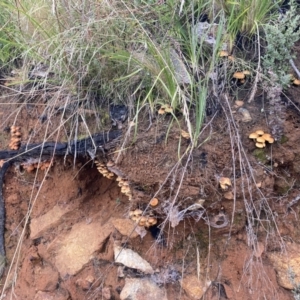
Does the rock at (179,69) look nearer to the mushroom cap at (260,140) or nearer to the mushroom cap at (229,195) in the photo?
the mushroom cap at (260,140)

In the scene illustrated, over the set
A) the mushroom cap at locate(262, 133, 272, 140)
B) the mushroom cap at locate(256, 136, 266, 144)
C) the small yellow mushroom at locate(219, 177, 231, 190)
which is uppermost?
the mushroom cap at locate(262, 133, 272, 140)

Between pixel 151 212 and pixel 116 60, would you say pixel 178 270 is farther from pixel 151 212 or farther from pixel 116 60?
pixel 116 60

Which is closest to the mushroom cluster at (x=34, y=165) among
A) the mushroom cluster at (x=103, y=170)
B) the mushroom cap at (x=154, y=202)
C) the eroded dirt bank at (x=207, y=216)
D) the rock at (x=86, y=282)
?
the mushroom cluster at (x=103, y=170)

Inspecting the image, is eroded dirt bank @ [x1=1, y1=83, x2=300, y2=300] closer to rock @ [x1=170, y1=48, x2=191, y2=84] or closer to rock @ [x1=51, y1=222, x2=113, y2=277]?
rock @ [x1=51, y1=222, x2=113, y2=277]

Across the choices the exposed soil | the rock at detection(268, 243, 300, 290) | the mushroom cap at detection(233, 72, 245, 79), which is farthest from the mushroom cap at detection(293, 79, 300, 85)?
the rock at detection(268, 243, 300, 290)

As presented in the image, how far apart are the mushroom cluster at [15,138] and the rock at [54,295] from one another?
0.82m

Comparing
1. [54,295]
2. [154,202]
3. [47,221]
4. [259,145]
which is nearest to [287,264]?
[259,145]

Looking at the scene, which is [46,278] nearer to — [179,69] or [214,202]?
[214,202]

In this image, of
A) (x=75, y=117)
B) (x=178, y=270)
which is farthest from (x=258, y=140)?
(x=75, y=117)

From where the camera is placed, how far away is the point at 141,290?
1.98 m

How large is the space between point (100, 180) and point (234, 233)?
2.74 ft

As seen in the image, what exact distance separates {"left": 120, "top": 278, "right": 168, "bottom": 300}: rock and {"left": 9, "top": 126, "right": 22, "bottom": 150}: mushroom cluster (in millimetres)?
977

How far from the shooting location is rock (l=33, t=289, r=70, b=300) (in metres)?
2.12

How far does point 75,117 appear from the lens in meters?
2.07
